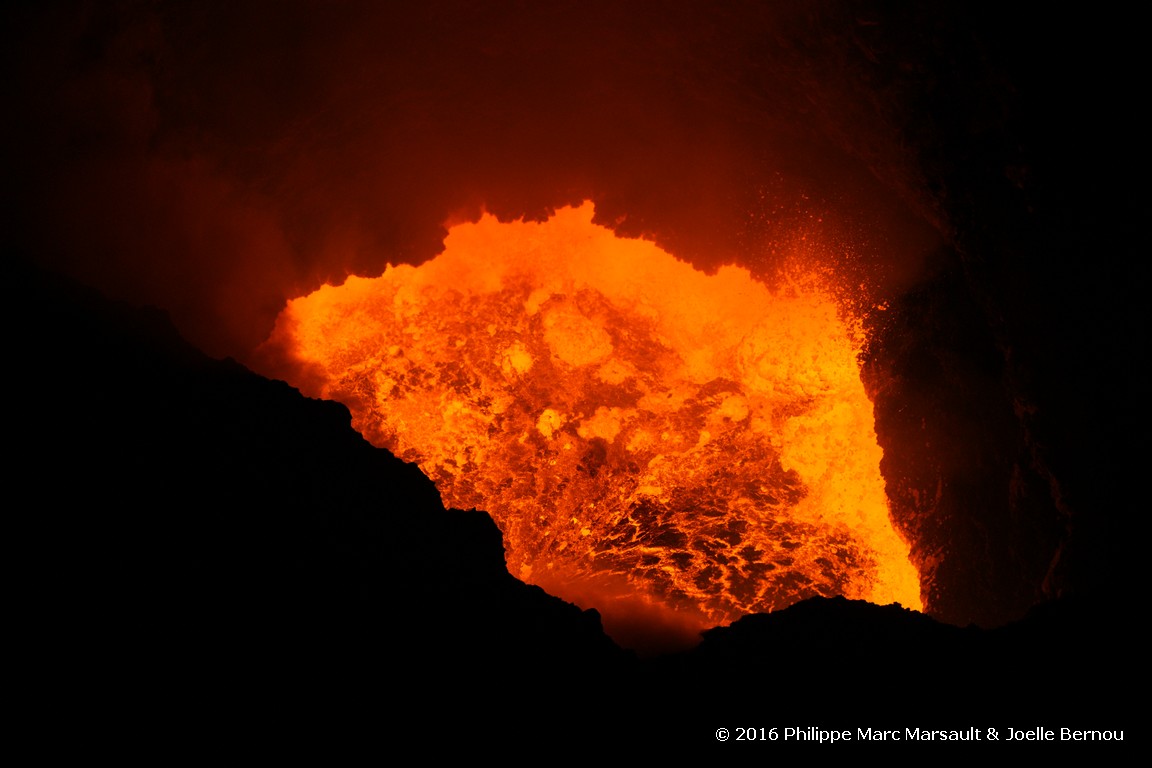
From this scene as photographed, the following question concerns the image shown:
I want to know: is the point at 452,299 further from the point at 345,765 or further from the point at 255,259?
the point at 345,765

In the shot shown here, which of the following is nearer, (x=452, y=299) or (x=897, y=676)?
(x=897, y=676)

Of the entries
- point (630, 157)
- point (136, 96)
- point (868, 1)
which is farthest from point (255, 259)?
point (868, 1)

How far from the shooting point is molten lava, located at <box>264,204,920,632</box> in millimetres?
10836

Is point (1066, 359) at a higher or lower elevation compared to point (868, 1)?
lower

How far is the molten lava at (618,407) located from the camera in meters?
10.8

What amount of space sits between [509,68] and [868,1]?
4555mm

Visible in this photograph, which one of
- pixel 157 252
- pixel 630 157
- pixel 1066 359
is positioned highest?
pixel 630 157

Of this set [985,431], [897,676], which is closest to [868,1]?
[985,431]

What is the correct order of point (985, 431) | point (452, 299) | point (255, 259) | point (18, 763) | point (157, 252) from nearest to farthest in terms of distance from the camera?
1. point (18, 763)
2. point (985, 431)
3. point (157, 252)
4. point (255, 259)
5. point (452, 299)

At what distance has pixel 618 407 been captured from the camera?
12.4 meters

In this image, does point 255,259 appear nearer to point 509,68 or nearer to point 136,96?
point 136,96

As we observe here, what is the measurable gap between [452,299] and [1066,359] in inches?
320

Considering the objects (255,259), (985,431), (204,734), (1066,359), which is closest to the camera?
(204,734)

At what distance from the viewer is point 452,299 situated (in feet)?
40.1
